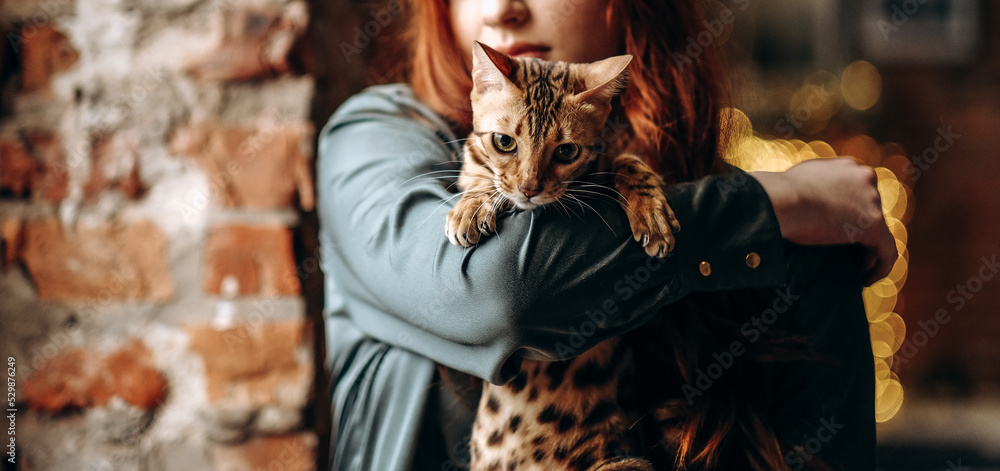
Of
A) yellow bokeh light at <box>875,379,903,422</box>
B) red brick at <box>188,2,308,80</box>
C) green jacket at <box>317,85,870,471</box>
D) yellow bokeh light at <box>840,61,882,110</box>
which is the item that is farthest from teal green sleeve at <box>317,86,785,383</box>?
yellow bokeh light at <box>840,61,882,110</box>

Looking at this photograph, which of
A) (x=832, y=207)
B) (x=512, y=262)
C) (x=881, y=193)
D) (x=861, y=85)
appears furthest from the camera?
(x=861, y=85)

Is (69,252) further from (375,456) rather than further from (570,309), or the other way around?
(570,309)

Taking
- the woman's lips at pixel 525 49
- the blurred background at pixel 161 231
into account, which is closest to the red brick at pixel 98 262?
the blurred background at pixel 161 231

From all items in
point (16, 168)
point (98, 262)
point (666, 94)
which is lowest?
point (98, 262)

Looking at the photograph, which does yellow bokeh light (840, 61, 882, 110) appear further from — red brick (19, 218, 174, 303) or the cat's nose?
red brick (19, 218, 174, 303)

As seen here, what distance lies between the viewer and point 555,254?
0.52m

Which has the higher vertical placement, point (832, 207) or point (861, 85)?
point (832, 207)

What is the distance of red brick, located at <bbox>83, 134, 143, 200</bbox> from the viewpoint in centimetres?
78

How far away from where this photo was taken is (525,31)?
67cm

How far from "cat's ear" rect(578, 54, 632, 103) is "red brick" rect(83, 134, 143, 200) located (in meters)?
0.63

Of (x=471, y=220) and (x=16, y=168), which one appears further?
(x=16, y=168)

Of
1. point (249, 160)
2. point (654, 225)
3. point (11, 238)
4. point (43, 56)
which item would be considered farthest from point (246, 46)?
point (654, 225)

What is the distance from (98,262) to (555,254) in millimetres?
650

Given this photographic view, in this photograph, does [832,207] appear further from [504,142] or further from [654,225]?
[504,142]
